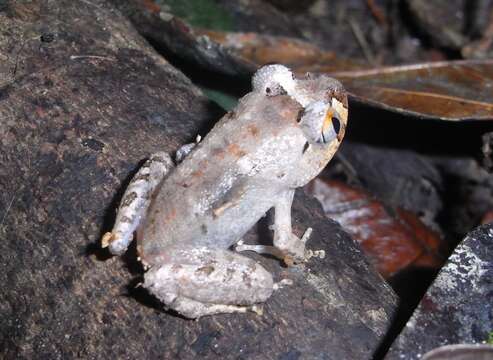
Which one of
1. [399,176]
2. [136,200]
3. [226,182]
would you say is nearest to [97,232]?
[136,200]

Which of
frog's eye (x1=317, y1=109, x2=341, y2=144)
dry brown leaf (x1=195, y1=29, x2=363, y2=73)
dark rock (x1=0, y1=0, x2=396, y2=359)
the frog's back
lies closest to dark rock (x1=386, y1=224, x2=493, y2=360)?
dark rock (x1=0, y1=0, x2=396, y2=359)

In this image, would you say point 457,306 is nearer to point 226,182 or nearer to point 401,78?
point 226,182

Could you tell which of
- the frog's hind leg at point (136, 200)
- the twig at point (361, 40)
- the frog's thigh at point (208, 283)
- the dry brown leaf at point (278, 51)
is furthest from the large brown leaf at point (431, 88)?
the twig at point (361, 40)

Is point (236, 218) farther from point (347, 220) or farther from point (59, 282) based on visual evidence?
point (347, 220)

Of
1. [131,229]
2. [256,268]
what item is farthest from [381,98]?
[131,229]

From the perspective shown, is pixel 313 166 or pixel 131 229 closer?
pixel 131 229

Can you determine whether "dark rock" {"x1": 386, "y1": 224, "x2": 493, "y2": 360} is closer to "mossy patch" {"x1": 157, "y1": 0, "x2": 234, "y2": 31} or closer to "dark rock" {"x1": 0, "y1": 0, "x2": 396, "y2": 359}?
"dark rock" {"x1": 0, "y1": 0, "x2": 396, "y2": 359}
